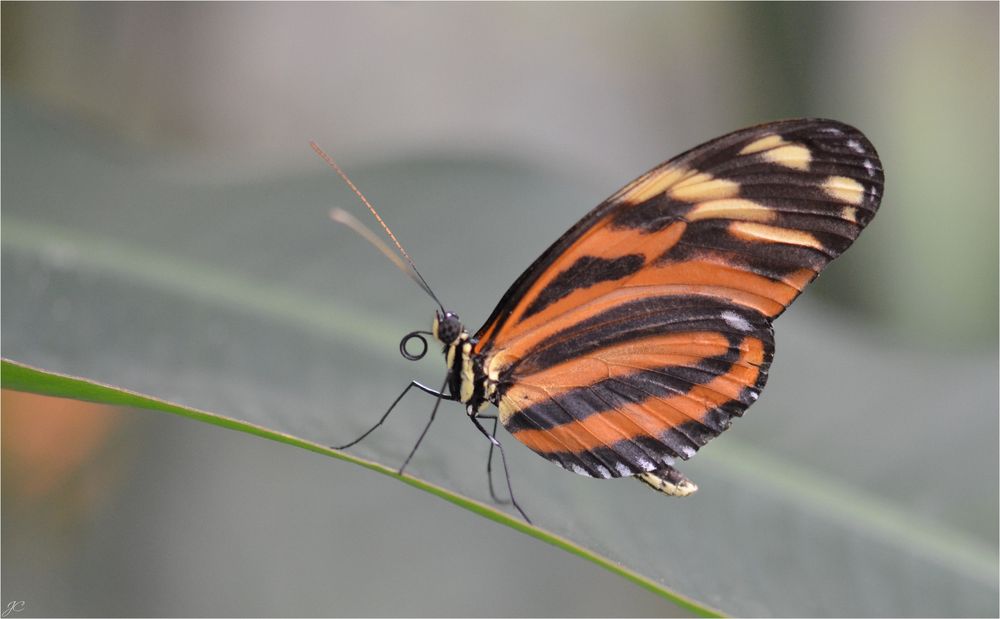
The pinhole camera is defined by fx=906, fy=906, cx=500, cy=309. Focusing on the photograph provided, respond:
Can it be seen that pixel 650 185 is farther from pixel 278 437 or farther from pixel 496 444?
pixel 278 437

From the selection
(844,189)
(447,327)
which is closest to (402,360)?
(447,327)

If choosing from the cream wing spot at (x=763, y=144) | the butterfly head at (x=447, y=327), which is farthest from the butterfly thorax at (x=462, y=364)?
the cream wing spot at (x=763, y=144)

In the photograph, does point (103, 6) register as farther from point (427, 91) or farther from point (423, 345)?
point (427, 91)

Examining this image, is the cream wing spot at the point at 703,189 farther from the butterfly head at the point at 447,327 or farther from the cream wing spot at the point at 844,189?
the butterfly head at the point at 447,327

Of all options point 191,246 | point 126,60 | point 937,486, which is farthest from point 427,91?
point 937,486

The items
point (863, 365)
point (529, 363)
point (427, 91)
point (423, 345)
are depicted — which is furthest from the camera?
point (427, 91)

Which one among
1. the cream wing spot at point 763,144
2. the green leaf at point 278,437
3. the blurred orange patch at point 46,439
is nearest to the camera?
the green leaf at point 278,437

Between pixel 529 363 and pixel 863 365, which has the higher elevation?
pixel 863 365

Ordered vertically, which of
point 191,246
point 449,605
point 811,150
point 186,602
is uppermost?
point 811,150
